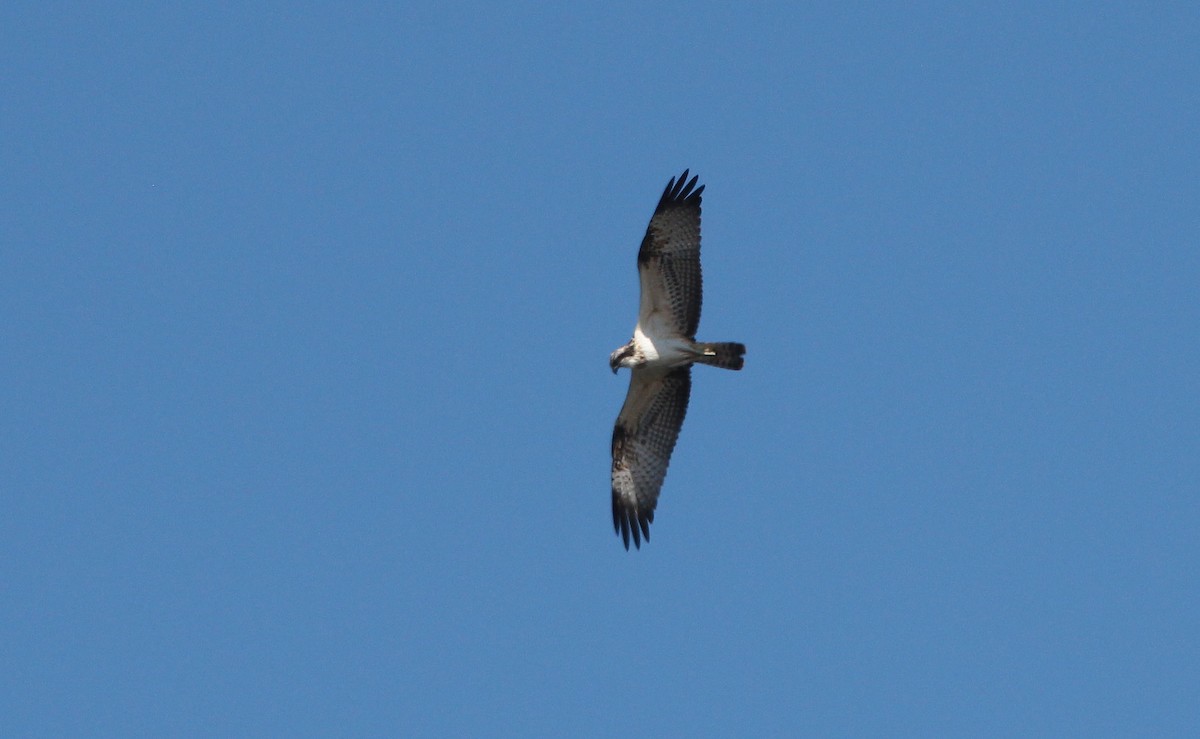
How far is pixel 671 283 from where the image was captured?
1825cm

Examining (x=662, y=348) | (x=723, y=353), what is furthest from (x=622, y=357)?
(x=723, y=353)

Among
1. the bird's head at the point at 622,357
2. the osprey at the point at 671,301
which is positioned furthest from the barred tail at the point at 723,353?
the bird's head at the point at 622,357

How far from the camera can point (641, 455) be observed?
19531mm

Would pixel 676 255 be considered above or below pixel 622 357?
above

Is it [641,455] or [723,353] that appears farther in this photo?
[641,455]

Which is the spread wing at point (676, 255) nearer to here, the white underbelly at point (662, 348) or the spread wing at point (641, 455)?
the white underbelly at point (662, 348)

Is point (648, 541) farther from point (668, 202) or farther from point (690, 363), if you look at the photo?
point (668, 202)

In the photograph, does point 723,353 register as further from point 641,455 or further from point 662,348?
point 641,455

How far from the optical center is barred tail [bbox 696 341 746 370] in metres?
18.1

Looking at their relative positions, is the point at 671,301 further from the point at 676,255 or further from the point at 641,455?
the point at 641,455

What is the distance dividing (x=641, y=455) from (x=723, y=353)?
1.99 meters

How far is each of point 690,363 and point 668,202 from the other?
182cm

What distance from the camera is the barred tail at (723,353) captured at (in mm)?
18125

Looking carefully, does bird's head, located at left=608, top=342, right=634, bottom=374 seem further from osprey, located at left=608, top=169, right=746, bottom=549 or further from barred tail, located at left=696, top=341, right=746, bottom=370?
barred tail, located at left=696, top=341, right=746, bottom=370
